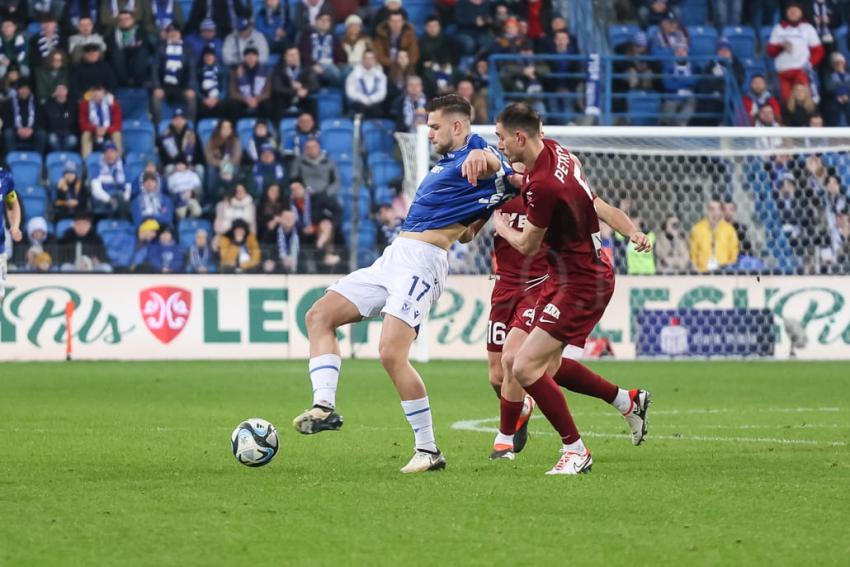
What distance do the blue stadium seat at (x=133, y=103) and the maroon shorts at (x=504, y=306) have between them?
15.1 meters

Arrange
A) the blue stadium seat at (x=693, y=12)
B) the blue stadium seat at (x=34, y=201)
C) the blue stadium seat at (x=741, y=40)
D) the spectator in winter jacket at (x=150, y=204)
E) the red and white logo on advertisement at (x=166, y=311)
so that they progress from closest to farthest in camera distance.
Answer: the red and white logo on advertisement at (x=166, y=311)
the spectator in winter jacket at (x=150, y=204)
the blue stadium seat at (x=34, y=201)
the blue stadium seat at (x=741, y=40)
the blue stadium seat at (x=693, y=12)

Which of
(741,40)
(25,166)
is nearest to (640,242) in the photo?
(25,166)

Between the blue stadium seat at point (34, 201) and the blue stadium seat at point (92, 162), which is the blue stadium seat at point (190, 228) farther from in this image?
the blue stadium seat at point (34, 201)

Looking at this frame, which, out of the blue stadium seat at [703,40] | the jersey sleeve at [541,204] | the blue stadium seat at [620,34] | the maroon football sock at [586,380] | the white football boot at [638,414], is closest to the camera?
the jersey sleeve at [541,204]

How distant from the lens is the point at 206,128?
77.3 ft

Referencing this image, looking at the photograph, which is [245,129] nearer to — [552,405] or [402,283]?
[402,283]

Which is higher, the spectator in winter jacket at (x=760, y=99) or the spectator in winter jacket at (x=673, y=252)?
the spectator in winter jacket at (x=760, y=99)

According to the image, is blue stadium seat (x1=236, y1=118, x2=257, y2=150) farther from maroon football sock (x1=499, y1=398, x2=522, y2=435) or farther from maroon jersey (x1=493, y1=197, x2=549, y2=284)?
maroon football sock (x1=499, y1=398, x2=522, y2=435)

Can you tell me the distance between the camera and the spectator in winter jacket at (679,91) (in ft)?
82.3

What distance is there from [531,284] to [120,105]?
50.1 ft

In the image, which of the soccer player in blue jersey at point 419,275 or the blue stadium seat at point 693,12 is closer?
the soccer player in blue jersey at point 419,275

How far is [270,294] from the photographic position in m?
20.0

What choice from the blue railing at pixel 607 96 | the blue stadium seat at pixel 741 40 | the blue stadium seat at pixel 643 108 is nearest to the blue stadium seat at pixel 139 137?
the blue railing at pixel 607 96

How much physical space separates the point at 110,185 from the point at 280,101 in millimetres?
3210
